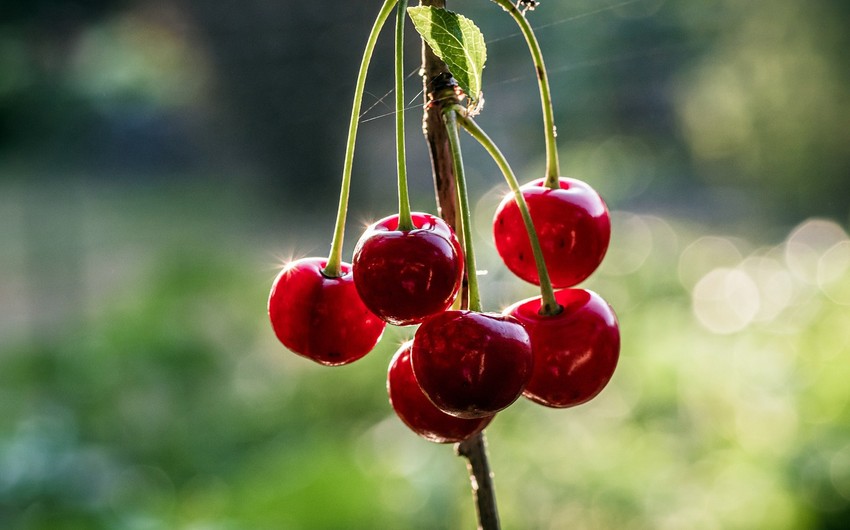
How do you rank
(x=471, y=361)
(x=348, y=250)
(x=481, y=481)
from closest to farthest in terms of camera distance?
(x=471, y=361)
(x=481, y=481)
(x=348, y=250)

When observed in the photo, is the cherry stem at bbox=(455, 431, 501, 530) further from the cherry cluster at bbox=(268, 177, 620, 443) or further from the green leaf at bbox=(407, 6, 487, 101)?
the green leaf at bbox=(407, 6, 487, 101)

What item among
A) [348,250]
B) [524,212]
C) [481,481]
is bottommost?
[481,481]

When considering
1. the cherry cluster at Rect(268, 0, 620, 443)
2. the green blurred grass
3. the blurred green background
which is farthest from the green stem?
the green blurred grass

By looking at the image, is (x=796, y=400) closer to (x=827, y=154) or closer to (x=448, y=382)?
(x=448, y=382)

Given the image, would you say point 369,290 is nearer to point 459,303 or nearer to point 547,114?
point 459,303

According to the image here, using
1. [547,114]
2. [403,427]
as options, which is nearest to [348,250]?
[403,427]

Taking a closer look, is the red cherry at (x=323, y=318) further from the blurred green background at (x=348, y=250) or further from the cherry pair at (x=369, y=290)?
the blurred green background at (x=348, y=250)

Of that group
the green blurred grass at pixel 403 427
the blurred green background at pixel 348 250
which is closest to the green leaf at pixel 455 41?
the blurred green background at pixel 348 250

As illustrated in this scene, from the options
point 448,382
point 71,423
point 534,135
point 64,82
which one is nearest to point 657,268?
point 71,423
